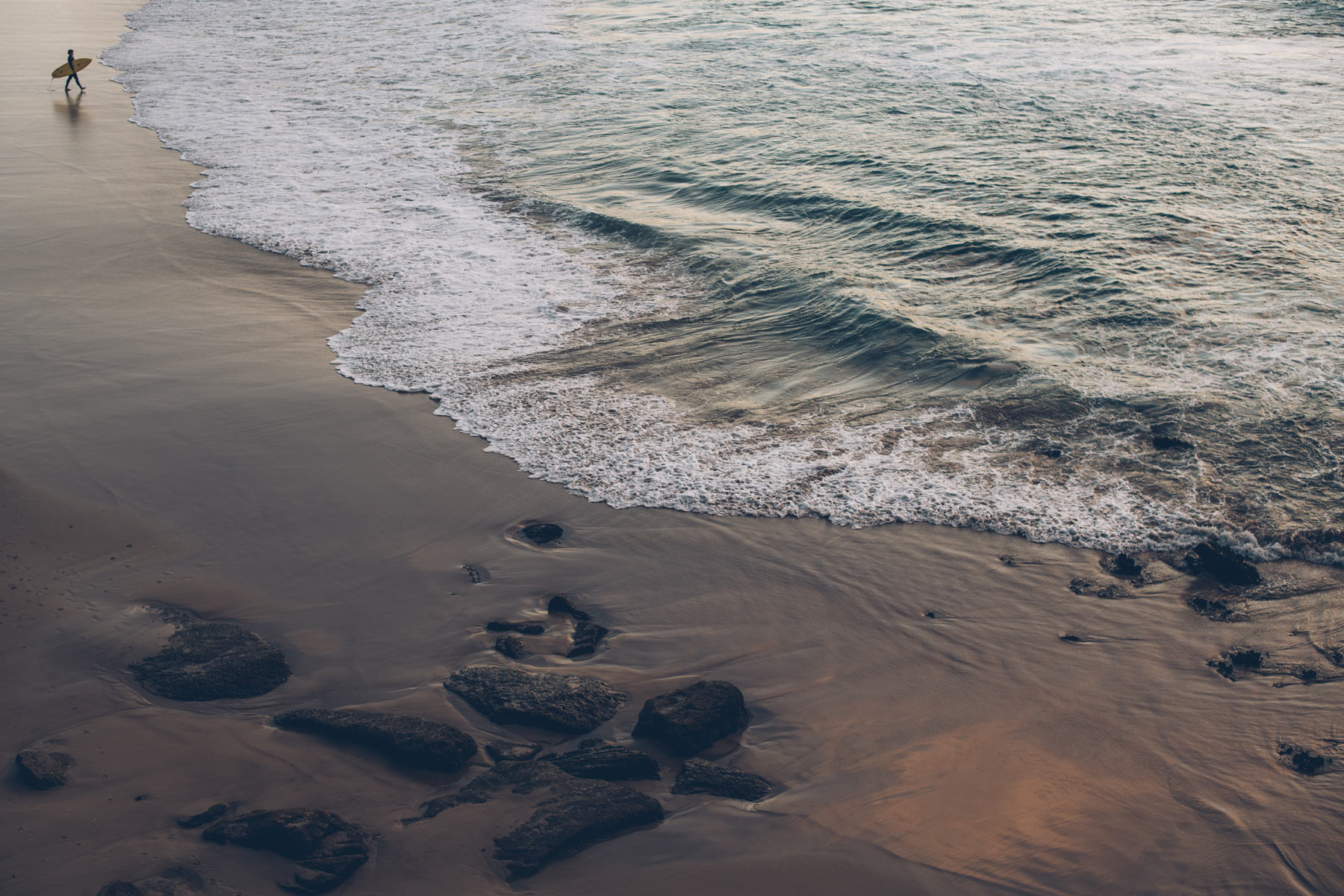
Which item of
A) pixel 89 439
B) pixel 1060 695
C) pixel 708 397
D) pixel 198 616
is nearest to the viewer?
pixel 1060 695

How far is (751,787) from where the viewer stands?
4.40m

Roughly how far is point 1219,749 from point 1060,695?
2.51ft

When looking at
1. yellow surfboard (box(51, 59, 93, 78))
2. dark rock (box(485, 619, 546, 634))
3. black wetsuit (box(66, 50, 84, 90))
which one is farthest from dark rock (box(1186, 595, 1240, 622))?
yellow surfboard (box(51, 59, 93, 78))

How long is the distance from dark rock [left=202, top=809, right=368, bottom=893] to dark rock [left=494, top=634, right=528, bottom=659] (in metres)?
1.32

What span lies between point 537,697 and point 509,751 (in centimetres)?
35

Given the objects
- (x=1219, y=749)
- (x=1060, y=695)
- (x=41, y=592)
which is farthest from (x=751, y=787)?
(x=41, y=592)

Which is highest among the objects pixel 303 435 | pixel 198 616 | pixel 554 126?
pixel 554 126

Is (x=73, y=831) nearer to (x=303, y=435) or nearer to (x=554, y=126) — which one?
(x=303, y=435)

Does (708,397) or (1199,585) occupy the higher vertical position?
(708,397)

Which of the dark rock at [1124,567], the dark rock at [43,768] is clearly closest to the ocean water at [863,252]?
the dark rock at [1124,567]

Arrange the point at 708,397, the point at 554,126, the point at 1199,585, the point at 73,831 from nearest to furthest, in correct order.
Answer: the point at 73,831 → the point at 1199,585 → the point at 708,397 → the point at 554,126

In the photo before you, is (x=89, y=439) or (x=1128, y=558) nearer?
(x=1128, y=558)

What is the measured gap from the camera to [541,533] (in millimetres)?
6316

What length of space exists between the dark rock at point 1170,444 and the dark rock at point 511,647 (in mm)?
5195
